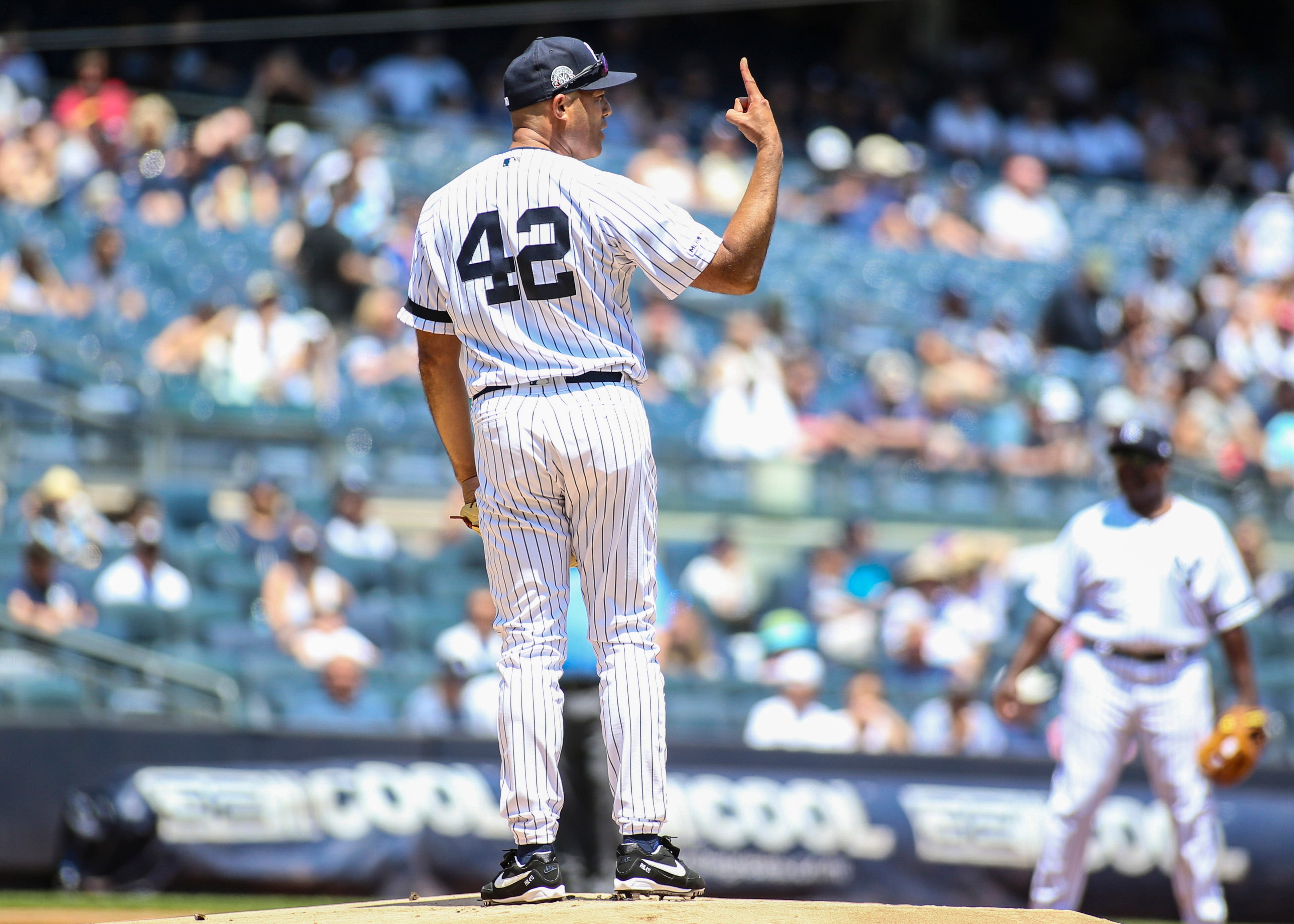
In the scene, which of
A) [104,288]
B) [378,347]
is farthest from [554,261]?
[104,288]

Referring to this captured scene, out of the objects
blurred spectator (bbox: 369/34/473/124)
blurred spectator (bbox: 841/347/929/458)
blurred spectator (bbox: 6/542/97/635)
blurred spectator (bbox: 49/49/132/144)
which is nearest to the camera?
blurred spectator (bbox: 6/542/97/635)

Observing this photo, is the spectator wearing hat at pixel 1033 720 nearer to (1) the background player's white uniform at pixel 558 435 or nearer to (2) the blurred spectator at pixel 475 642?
(2) the blurred spectator at pixel 475 642

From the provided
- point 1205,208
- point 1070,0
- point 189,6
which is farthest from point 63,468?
point 1070,0

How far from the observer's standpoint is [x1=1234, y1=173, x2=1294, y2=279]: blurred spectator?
47.6ft

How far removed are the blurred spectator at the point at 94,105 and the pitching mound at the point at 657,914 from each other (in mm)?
8846

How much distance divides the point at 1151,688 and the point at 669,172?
7698 mm

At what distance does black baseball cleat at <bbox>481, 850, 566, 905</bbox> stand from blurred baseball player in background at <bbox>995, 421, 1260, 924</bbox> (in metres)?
2.91

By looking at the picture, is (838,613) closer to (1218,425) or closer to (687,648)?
(687,648)

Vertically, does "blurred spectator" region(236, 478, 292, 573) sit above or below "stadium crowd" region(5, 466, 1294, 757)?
above

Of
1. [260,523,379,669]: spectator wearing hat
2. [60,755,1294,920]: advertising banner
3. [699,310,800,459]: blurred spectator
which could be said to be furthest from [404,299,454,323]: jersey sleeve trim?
[699,310,800,459]: blurred spectator

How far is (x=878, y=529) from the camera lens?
1021cm

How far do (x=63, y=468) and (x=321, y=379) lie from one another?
1670mm

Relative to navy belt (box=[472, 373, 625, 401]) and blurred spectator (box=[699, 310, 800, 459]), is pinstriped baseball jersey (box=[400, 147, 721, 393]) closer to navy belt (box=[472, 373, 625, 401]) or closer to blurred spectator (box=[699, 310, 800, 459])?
navy belt (box=[472, 373, 625, 401])

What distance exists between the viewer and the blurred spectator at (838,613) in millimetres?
9016
